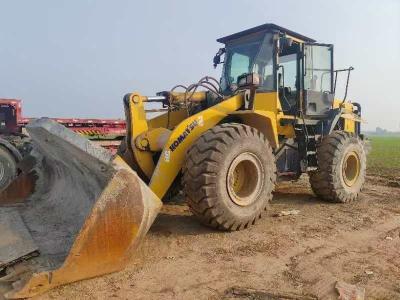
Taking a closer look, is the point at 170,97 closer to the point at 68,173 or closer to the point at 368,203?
Answer: the point at 68,173

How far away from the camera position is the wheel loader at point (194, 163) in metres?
3.61

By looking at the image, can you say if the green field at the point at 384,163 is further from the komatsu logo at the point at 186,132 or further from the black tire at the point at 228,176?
the komatsu logo at the point at 186,132

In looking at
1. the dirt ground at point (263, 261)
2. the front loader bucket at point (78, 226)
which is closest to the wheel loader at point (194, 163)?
the front loader bucket at point (78, 226)

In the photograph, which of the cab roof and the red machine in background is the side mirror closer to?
the cab roof

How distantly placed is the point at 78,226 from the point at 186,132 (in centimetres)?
162

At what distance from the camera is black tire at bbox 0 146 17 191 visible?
8.59 meters

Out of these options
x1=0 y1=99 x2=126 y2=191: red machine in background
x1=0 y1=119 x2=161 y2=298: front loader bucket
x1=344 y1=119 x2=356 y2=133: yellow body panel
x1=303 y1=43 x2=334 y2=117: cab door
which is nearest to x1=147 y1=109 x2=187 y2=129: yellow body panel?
x1=0 y1=119 x2=161 y2=298: front loader bucket

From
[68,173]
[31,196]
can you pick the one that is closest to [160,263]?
[68,173]

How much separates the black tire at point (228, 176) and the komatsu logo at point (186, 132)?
0.20 metres

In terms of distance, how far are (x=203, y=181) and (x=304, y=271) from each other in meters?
1.41

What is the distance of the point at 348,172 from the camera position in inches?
303

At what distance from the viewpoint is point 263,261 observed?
13.8ft

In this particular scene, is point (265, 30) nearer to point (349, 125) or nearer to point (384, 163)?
point (349, 125)

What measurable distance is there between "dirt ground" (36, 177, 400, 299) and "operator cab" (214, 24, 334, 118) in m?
2.02
